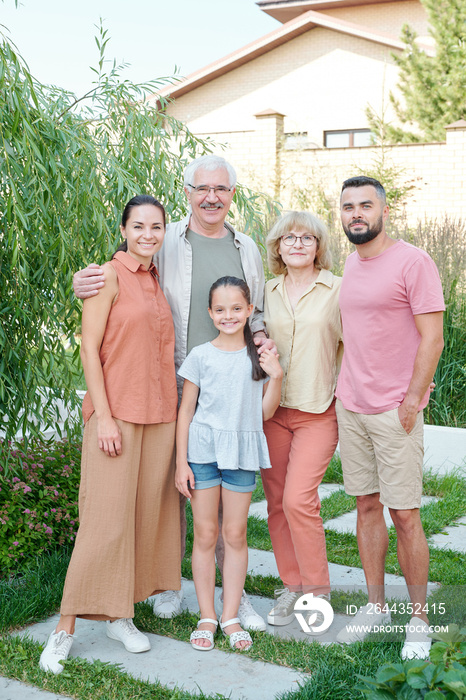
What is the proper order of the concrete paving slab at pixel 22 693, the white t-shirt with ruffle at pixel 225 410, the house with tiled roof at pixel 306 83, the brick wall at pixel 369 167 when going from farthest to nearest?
1. the house with tiled roof at pixel 306 83
2. the brick wall at pixel 369 167
3. the white t-shirt with ruffle at pixel 225 410
4. the concrete paving slab at pixel 22 693

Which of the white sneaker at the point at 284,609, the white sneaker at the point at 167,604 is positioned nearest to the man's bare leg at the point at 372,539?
the white sneaker at the point at 284,609

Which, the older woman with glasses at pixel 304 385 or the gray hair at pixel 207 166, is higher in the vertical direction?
the gray hair at pixel 207 166

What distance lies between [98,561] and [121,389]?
671 millimetres

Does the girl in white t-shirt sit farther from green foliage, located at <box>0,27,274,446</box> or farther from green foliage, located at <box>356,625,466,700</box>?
green foliage, located at <box>356,625,466,700</box>

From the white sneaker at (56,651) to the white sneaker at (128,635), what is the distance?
21cm

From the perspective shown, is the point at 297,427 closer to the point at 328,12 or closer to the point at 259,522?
the point at 259,522

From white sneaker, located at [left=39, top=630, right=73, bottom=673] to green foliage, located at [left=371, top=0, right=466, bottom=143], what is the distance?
503 inches

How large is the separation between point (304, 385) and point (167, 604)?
117 cm

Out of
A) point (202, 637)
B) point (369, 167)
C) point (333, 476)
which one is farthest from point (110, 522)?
point (369, 167)

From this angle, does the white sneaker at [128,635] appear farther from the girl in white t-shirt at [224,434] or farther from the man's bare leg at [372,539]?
the man's bare leg at [372,539]

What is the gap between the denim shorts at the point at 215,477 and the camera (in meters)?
2.95

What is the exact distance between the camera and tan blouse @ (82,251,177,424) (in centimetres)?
279

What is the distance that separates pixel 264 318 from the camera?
10.4 ft

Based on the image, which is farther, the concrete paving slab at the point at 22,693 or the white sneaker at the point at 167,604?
the white sneaker at the point at 167,604
